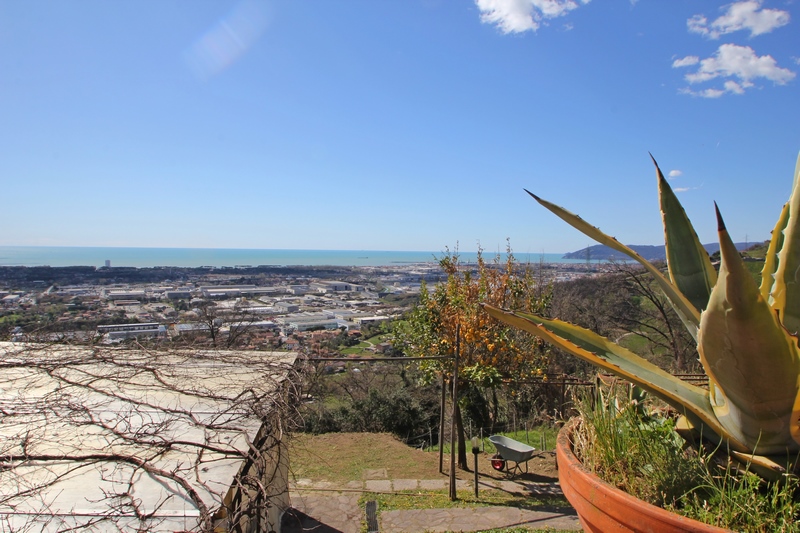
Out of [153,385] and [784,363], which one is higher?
[784,363]

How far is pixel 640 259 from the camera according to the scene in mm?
1573

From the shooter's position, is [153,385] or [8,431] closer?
[8,431]

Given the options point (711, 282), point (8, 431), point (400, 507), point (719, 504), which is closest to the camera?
point (719, 504)

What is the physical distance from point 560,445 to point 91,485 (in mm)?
1821

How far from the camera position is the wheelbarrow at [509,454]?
Answer: 7020mm

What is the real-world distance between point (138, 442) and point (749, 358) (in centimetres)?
236

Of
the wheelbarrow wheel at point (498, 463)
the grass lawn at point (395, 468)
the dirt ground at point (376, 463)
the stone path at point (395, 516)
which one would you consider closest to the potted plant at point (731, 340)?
the stone path at point (395, 516)

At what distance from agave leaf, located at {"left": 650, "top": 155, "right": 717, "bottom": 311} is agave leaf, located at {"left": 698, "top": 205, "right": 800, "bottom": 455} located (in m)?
0.48

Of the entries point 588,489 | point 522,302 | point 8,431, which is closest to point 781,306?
point 588,489

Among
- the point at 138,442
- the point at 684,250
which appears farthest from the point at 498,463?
the point at 684,250

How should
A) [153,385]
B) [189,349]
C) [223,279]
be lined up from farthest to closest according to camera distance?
[223,279] → [189,349] → [153,385]

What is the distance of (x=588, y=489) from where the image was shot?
4.80ft

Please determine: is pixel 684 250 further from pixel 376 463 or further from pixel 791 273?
pixel 376 463

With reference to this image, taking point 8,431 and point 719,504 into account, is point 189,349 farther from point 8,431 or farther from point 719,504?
point 719,504
